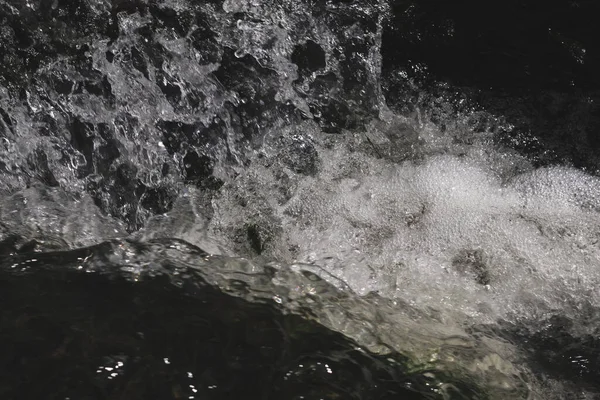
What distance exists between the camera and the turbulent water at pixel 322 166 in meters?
2.37

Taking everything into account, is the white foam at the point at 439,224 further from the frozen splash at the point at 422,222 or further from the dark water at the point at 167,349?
the dark water at the point at 167,349

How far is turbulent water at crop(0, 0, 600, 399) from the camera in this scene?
237 centimetres

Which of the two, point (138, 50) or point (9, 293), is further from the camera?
point (138, 50)

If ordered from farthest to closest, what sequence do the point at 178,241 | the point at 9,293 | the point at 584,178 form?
1. the point at 584,178
2. the point at 178,241
3. the point at 9,293

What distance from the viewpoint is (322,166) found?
2.92m

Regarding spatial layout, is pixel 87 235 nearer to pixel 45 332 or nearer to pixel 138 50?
pixel 45 332

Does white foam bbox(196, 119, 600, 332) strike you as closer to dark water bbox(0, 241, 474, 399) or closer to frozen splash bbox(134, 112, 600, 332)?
frozen splash bbox(134, 112, 600, 332)

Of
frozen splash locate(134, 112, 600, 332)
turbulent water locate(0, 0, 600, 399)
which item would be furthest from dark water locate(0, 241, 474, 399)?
frozen splash locate(134, 112, 600, 332)

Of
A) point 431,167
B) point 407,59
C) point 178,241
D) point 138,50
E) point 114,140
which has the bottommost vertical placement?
point 178,241

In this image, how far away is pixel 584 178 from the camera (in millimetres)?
2850

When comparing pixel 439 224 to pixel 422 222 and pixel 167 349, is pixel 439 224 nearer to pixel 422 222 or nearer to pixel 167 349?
pixel 422 222

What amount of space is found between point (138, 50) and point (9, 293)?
1.22 meters

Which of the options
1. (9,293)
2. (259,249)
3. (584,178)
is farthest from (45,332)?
(584,178)

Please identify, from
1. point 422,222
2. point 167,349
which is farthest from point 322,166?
point 167,349
